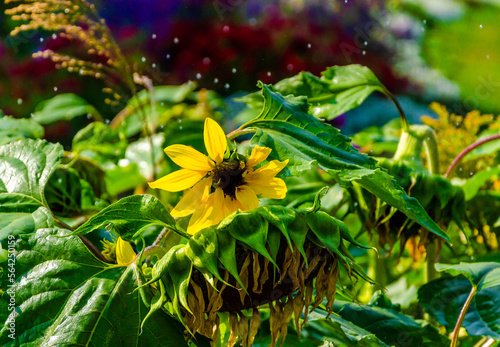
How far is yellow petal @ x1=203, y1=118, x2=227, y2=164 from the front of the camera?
0.33 m

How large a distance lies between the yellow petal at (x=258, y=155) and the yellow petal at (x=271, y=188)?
1 centimetres

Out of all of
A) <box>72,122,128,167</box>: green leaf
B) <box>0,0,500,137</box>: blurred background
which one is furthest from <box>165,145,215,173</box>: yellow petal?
<box>0,0,500,137</box>: blurred background

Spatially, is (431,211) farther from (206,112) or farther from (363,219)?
(206,112)

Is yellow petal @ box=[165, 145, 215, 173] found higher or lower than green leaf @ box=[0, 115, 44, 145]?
higher

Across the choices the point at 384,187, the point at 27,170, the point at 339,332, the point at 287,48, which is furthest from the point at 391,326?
the point at 287,48

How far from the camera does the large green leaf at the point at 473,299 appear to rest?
0.40 m

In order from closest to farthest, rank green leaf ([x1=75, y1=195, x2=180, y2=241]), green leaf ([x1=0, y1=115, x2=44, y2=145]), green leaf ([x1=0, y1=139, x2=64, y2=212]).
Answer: green leaf ([x1=75, y1=195, x2=180, y2=241]) < green leaf ([x1=0, y1=139, x2=64, y2=212]) < green leaf ([x1=0, y1=115, x2=44, y2=145])

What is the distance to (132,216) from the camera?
282 mm

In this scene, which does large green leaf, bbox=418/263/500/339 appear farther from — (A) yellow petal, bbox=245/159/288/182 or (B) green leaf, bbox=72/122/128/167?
(B) green leaf, bbox=72/122/128/167

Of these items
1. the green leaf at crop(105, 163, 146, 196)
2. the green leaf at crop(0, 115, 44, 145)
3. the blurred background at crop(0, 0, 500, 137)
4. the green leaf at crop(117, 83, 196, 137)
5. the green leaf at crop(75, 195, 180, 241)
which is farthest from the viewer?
the blurred background at crop(0, 0, 500, 137)

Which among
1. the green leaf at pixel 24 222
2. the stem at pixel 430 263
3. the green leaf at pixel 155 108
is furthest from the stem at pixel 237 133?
the green leaf at pixel 155 108

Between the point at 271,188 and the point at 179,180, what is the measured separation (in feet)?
0.17

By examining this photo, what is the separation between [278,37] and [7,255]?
1.44 meters

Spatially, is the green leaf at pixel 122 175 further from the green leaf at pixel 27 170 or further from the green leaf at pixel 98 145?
the green leaf at pixel 27 170
